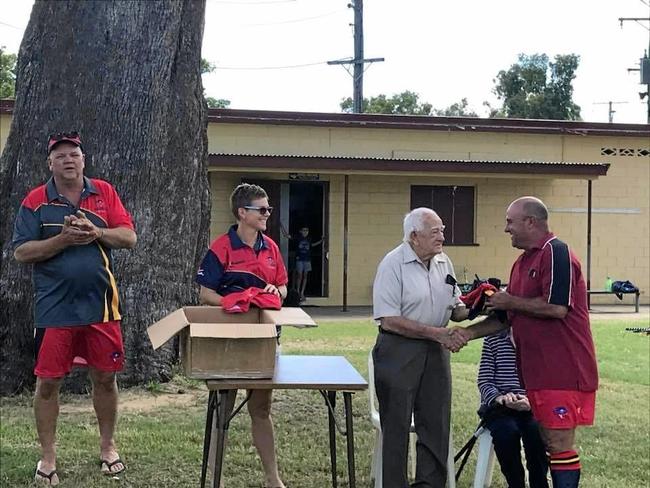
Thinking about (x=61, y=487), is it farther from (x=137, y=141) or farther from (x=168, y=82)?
(x=168, y=82)

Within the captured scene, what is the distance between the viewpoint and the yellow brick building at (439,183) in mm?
16422

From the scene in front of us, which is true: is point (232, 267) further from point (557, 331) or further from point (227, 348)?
point (557, 331)

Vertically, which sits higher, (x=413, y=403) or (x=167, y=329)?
(x=167, y=329)

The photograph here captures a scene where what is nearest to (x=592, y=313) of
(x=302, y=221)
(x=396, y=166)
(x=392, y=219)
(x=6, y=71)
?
(x=392, y=219)

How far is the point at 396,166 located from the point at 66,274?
1125 cm

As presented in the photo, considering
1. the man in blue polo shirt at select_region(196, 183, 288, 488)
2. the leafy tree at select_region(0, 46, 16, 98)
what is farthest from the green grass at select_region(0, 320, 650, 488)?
the leafy tree at select_region(0, 46, 16, 98)

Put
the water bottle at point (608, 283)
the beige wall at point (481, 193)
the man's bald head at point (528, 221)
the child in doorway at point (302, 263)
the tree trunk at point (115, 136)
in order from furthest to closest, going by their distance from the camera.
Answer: the water bottle at point (608, 283)
the beige wall at point (481, 193)
the child in doorway at point (302, 263)
the tree trunk at point (115, 136)
the man's bald head at point (528, 221)

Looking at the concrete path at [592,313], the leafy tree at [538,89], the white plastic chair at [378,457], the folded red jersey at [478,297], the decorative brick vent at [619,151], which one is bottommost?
the concrete path at [592,313]

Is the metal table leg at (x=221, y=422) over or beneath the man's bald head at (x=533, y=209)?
beneath

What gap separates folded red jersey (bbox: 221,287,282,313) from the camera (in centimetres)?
460

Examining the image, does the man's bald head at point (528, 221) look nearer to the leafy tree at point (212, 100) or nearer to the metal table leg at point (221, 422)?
the metal table leg at point (221, 422)

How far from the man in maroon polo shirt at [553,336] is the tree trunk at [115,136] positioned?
159 inches

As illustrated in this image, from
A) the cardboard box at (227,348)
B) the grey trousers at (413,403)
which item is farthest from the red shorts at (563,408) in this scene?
the cardboard box at (227,348)

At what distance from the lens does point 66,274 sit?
15.9ft
